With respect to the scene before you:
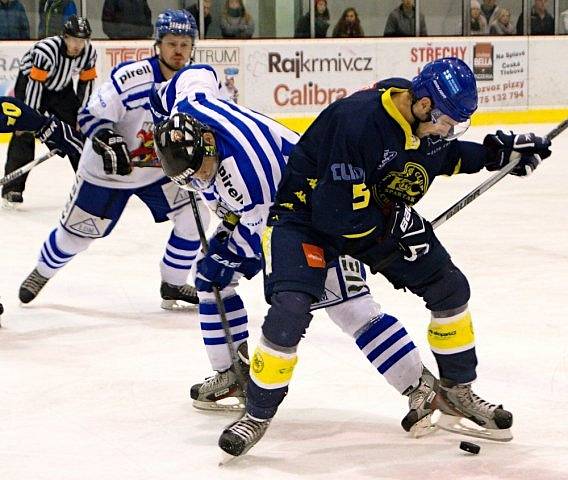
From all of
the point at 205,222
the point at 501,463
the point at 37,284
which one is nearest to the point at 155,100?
the point at 205,222

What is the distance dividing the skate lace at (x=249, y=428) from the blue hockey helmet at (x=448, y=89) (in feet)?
2.52

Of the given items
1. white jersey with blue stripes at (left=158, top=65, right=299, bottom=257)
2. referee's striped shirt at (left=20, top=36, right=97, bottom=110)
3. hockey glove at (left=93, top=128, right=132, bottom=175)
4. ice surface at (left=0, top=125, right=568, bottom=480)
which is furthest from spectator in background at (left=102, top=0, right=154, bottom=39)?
white jersey with blue stripes at (left=158, top=65, right=299, bottom=257)

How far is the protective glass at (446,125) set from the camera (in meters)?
2.43

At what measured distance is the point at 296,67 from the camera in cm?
920

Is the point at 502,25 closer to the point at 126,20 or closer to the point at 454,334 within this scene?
the point at 126,20

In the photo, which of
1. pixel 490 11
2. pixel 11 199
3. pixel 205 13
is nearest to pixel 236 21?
pixel 205 13

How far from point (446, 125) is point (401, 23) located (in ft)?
25.2

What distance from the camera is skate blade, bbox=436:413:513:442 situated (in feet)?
8.68

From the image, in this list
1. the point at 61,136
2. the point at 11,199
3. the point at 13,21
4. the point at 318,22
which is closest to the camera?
the point at 61,136

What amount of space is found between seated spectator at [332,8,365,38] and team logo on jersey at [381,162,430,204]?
721 centimetres

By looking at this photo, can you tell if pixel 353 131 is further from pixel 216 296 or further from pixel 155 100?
pixel 155 100

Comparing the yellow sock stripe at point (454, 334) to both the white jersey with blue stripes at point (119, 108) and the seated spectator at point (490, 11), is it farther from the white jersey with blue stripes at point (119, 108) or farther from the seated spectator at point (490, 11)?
the seated spectator at point (490, 11)

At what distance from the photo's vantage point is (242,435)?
8.32 ft

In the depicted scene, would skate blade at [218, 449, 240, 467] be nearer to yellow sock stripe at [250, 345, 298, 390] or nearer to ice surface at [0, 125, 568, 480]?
ice surface at [0, 125, 568, 480]
